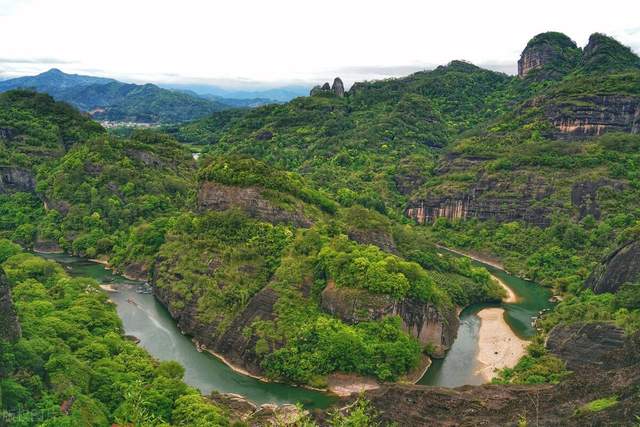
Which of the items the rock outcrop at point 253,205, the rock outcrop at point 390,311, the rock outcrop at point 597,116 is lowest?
the rock outcrop at point 390,311

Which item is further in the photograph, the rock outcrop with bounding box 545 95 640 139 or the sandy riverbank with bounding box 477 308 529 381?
the rock outcrop with bounding box 545 95 640 139

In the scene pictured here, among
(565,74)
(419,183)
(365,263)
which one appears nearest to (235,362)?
(365,263)

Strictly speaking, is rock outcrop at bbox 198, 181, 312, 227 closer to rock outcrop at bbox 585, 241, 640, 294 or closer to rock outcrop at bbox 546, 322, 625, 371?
rock outcrop at bbox 546, 322, 625, 371

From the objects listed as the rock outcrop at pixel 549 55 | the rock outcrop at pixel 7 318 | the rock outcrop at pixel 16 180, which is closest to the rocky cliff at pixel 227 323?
the rock outcrop at pixel 7 318

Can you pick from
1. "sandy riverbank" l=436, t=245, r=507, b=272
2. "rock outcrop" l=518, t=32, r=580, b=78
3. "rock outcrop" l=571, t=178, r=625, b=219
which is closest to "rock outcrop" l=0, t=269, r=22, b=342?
"sandy riverbank" l=436, t=245, r=507, b=272

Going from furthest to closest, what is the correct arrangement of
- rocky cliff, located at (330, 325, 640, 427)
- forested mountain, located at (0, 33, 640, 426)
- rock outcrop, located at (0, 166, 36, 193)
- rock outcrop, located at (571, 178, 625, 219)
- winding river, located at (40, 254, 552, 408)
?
rock outcrop, located at (0, 166, 36, 193) < rock outcrop, located at (571, 178, 625, 219) < winding river, located at (40, 254, 552, 408) < forested mountain, located at (0, 33, 640, 426) < rocky cliff, located at (330, 325, 640, 427)

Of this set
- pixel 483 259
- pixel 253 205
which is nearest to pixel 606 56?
pixel 483 259

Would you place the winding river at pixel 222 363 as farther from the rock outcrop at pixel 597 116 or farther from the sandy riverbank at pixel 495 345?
the rock outcrop at pixel 597 116
